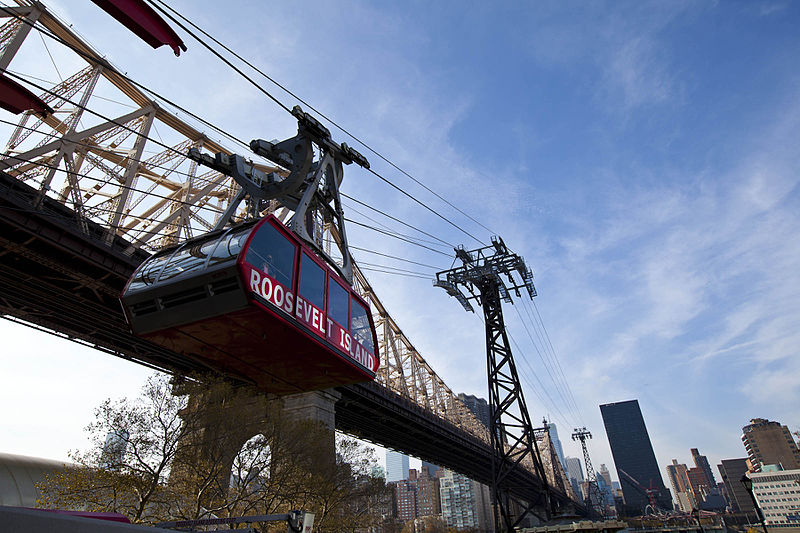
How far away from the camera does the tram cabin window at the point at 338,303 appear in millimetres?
13566

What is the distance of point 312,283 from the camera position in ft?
42.2

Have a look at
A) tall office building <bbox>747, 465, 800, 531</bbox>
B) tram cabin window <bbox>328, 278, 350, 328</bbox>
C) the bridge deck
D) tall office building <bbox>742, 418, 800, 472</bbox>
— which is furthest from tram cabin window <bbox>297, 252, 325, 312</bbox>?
tall office building <bbox>742, 418, 800, 472</bbox>

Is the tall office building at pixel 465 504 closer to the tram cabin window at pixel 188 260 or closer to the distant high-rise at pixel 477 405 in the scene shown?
the distant high-rise at pixel 477 405

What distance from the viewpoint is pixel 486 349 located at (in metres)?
26.2

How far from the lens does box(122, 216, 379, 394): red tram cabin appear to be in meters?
10.8

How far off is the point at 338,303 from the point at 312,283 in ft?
4.90

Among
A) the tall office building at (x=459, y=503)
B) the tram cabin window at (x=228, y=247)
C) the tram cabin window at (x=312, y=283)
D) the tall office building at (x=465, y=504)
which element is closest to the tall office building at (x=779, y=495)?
the tall office building at (x=465, y=504)

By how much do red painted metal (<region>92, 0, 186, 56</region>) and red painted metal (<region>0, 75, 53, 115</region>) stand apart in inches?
127

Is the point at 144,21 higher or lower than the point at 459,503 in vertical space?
higher

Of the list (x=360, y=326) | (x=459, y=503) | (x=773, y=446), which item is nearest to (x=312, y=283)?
(x=360, y=326)

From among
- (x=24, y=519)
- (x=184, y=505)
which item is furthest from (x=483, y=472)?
(x=24, y=519)

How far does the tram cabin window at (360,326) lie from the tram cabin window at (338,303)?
41 centimetres

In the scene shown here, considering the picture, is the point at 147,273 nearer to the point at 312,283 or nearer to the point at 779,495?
the point at 312,283

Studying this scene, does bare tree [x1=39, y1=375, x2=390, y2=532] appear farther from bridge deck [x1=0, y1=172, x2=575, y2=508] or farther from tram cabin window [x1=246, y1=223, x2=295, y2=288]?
tram cabin window [x1=246, y1=223, x2=295, y2=288]
